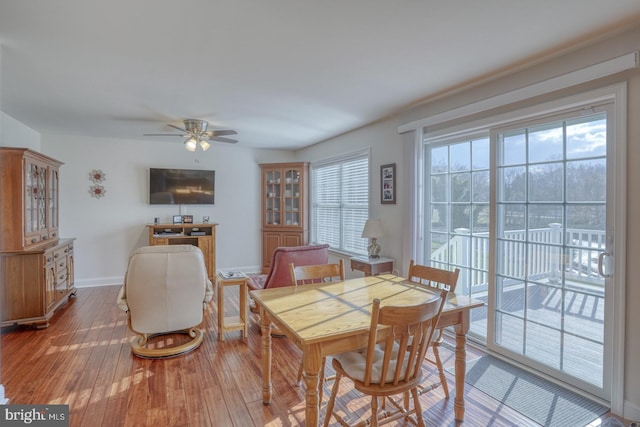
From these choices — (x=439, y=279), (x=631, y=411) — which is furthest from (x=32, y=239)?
(x=631, y=411)

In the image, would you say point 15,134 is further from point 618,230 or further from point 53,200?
point 618,230

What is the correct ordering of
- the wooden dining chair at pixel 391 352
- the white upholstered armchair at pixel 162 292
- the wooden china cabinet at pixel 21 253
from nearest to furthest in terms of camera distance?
the wooden dining chair at pixel 391 352 → the white upholstered armchair at pixel 162 292 → the wooden china cabinet at pixel 21 253

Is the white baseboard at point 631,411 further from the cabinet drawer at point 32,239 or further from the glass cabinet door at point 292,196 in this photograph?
the cabinet drawer at point 32,239

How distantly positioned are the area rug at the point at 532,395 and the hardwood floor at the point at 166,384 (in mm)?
102

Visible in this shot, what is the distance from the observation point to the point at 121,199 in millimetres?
5746

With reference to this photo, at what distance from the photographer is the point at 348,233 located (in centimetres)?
542

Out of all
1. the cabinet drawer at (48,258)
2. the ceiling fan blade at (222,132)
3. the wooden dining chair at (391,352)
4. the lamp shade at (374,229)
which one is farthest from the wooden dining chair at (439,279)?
the cabinet drawer at (48,258)

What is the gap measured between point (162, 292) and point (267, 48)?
223 cm

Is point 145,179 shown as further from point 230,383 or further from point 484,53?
point 484,53

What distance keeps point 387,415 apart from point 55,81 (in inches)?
150

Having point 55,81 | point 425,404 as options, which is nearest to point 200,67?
point 55,81

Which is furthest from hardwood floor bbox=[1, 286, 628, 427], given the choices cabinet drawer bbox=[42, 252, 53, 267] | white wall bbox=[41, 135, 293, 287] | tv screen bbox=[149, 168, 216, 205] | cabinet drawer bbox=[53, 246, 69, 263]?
tv screen bbox=[149, 168, 216, 205]

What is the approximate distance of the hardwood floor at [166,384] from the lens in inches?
86.1

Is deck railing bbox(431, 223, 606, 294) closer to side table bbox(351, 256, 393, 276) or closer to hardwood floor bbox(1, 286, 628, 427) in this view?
side table bbox(351, 256, 393, 276)
